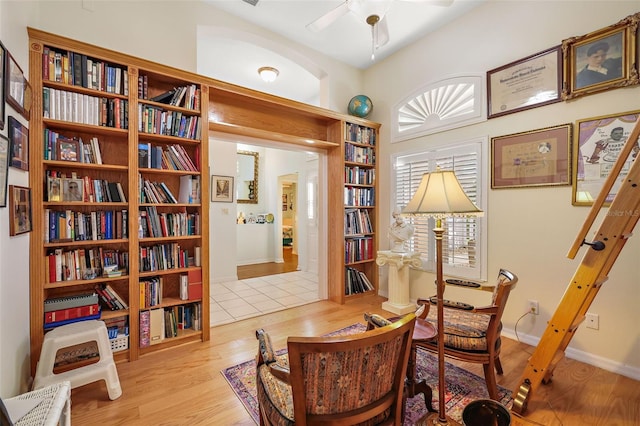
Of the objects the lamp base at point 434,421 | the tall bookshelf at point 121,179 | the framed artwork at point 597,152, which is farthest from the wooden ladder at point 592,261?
the tall bookshelf at point 121,179

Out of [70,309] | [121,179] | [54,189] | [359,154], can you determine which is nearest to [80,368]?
[70,309]

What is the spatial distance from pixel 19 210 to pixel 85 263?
2.27ft

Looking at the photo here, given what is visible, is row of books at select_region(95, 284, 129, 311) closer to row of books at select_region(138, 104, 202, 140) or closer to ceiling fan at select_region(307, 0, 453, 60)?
row of books at select_region(138, 104, 202, 140)

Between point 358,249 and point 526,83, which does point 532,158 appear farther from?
point 358,249

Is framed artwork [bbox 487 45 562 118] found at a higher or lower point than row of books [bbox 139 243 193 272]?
higher

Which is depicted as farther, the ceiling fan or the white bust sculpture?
the white bust sculpture

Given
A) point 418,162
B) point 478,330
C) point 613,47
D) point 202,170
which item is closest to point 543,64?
point 613,47

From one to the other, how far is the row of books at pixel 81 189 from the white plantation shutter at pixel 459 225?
2.66 m

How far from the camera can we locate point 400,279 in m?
3.38

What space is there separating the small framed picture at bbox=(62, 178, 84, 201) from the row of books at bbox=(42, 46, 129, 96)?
72 centimetres

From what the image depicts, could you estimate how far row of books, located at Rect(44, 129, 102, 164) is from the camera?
2.04 metres

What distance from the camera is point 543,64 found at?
2.50m

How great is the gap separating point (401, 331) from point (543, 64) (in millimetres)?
2820

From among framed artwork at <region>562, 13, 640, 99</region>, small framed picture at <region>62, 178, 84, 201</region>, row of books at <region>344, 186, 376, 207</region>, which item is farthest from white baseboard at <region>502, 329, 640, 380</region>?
small framed picture at <region>62, 178, 84, 201</region>
